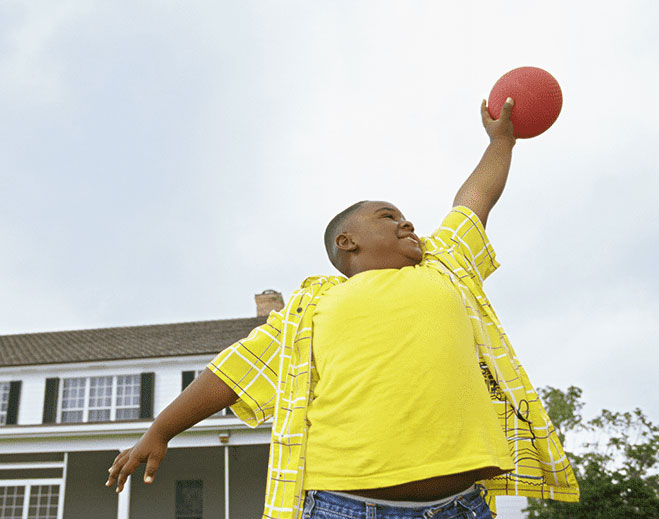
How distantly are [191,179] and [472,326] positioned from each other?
18.3m

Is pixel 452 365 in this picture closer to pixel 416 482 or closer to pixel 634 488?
pixel 416 482

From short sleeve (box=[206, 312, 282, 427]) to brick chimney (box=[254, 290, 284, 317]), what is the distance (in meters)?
21.6

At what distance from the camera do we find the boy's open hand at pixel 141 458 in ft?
7.25

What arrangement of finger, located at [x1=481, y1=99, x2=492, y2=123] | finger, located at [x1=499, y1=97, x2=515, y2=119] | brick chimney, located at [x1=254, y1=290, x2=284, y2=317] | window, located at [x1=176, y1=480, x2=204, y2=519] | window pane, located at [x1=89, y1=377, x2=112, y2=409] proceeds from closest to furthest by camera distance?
finger, located at [x1=499, y1=97, x2=515, y2=119], finger, located at [x1=481, y1=99, x2=492, y2=123], window, located at [x1=176, y1=480, x2=204, y2=519], window pane, located at [x1=89, y1=377, x2=112, y2=409], brick chimney, located at [x1=254, y1=290, x2=284, y2=317]

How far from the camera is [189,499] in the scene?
19.4 meters

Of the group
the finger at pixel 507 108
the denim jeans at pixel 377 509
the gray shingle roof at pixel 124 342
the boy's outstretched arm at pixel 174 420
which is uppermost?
the gray shingle roof at pixel 124 342

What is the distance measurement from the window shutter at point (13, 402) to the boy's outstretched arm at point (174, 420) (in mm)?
19984

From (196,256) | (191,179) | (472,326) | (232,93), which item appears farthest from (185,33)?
(472,326)

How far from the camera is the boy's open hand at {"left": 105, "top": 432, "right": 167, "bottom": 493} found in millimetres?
2211

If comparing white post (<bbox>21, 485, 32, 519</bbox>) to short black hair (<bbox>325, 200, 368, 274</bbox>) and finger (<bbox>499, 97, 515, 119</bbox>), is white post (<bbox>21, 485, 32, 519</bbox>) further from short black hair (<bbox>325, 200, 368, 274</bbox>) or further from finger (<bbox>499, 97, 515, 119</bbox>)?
finger (<bbox>499, 97, 515, 119</bbox>)

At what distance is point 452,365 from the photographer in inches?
81.6

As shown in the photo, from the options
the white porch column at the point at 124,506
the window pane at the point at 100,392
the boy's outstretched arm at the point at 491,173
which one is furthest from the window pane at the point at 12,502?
the boy's outstretched arm at the point at 491,173

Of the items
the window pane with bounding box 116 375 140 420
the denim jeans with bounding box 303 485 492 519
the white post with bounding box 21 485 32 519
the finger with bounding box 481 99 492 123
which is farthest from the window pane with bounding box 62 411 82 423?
the denim jeans with bounding box 303 485 492 519

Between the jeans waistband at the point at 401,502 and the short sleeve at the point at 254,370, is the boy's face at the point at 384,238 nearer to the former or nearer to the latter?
the short sleeve at the point at 254,370
